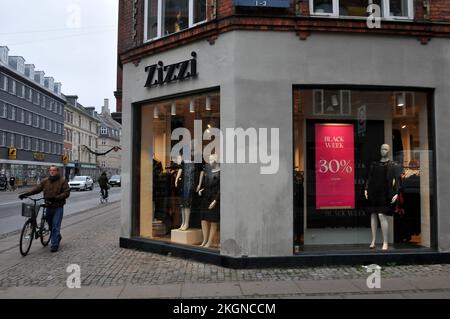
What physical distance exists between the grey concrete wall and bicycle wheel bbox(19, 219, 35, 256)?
420cm

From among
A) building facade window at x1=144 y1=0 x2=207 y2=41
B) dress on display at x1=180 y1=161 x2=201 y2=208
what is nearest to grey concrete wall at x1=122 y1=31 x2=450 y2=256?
building facade window at x1=144 y1=0 x2=207 y2=41

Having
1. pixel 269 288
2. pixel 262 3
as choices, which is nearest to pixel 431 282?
pixel 269 288

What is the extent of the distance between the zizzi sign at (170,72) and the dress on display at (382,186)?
3992 mm

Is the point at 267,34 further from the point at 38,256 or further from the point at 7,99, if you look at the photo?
the point at 7,99

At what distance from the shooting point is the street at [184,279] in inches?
245

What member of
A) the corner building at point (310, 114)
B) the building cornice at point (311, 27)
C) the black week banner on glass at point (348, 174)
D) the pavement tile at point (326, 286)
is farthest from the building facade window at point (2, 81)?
the pavement tile at point (326, 286)

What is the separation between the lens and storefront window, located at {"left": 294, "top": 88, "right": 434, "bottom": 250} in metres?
8.62

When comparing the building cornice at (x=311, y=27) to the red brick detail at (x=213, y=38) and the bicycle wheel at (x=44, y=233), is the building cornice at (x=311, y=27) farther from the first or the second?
the bicycle wheel at (x=44, y=233)

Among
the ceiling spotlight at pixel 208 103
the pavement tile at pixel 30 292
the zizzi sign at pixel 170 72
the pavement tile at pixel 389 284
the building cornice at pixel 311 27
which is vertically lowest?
the pavement tile at pixel 30 292

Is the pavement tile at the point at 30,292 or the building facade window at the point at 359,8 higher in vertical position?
the building facade window at the point at 359,8

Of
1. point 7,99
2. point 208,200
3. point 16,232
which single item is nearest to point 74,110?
point 7,99

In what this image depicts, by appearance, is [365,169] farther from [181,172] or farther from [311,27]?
[181,172]

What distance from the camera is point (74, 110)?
80062 millimetres
